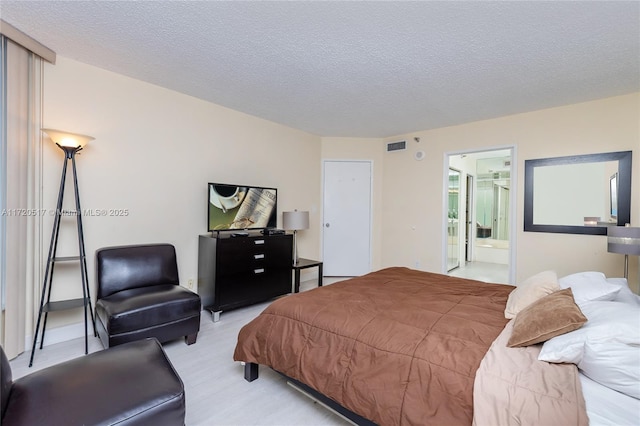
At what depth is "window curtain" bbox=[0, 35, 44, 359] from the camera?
2.21m

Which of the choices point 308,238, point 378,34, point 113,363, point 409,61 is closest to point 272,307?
point 113,363

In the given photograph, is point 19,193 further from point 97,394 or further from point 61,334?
point 97,394

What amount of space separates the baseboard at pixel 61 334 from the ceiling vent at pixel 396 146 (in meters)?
4.58

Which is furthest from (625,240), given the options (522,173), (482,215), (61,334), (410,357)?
(482,215)

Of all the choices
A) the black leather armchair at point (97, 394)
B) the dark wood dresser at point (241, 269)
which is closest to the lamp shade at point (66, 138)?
the dark wood dresser at point (241, 269)

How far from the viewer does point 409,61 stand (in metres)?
2.48

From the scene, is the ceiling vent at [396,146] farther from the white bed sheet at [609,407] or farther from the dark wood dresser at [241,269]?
the white bed sheet at [609,407]

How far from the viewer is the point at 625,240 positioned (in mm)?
2385

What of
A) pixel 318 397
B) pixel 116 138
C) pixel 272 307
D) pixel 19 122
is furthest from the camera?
pixel 116 138

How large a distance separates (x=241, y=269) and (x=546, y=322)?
2777 millimetres

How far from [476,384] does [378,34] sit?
219 cm

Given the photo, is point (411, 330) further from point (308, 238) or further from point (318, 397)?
point (308, 238)

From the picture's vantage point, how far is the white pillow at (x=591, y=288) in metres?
1.56

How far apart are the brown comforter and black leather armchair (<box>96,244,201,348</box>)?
0.77m
